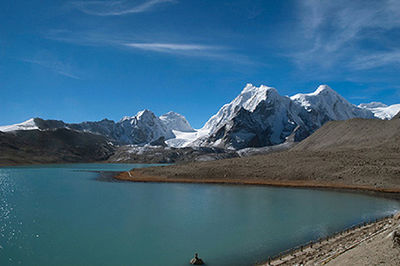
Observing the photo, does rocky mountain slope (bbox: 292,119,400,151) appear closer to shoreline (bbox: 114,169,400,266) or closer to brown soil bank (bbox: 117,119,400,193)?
brown soil bank (bbox: 117,119,400,193)

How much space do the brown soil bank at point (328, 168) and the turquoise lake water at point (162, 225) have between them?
16805mm

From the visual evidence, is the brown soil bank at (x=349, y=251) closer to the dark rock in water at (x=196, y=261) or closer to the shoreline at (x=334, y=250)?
the shoreline at (x=334, y=250)

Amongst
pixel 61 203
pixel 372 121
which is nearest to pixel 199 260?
pixel 61 203

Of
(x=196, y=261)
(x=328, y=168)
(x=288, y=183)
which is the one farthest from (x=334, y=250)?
(x=328, y=168)

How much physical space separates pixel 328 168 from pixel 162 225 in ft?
186

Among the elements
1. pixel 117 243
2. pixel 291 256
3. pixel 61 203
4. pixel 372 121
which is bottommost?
pixel 291 256

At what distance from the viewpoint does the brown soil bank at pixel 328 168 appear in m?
67.3

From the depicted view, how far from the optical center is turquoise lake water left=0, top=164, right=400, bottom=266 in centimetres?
2228

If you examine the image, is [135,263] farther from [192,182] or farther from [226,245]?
[192,182]

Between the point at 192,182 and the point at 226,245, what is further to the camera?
the point at 192,182

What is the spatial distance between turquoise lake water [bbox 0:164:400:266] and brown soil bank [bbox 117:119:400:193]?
16805 mm

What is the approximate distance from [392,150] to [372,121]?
32504 mm

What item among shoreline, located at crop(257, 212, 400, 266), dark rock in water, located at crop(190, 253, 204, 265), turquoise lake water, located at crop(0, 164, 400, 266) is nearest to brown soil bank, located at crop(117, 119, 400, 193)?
turquoise lake water, located at crop(0, 164, 400, 266)

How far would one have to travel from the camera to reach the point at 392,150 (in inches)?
3132
